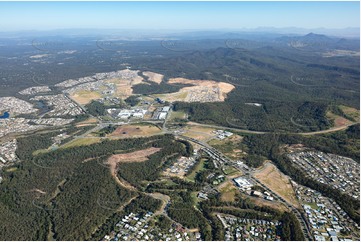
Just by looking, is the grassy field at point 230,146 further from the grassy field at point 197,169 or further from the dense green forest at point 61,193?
the dense green forest at point 61,193

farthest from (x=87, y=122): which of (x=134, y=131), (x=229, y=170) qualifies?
(x=229, y=170)

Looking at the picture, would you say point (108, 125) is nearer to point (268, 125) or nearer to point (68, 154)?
Answer: point (68, 154)

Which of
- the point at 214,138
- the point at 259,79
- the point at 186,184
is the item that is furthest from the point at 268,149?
the point at 259,79

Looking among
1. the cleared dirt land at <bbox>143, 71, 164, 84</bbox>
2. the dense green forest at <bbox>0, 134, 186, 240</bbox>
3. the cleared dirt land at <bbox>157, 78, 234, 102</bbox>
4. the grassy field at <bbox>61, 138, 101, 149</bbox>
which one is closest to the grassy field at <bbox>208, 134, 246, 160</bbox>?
the dense green forest at <bbox>0, 134, 186, 240</bbox>

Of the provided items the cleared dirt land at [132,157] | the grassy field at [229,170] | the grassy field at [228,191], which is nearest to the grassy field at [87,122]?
the cleared dirt land at [132,157]

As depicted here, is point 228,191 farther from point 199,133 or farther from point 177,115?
point 177,115

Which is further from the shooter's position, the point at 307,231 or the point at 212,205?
the point at 212,205
